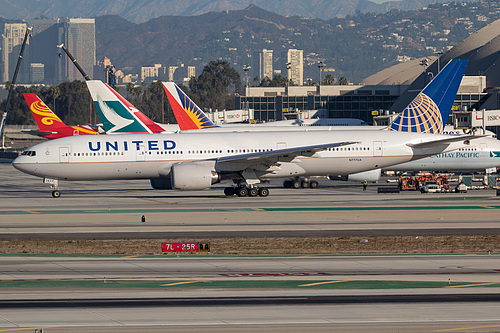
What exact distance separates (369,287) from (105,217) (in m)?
20.5

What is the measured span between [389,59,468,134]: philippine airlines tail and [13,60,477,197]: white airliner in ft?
19.5

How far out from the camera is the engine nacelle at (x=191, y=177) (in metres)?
43.8

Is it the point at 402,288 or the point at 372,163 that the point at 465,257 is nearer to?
the point at 402,288

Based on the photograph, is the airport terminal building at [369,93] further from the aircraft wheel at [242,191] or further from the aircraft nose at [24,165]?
the aircraft nose at [24,165]

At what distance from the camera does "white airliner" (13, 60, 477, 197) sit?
149 ft

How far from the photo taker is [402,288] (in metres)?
19.8

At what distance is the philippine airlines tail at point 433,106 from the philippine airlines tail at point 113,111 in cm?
2371

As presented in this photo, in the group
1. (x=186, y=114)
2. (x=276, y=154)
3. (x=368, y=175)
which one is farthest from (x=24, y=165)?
(x=368, y=175)

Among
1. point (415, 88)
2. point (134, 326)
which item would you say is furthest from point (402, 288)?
point (415, 88)

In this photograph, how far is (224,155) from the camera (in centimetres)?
4681

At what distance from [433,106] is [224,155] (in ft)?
64.0

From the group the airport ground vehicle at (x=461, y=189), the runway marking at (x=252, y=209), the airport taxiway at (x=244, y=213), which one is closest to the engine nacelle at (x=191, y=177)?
the airport taxiway at (x=244, y=213)

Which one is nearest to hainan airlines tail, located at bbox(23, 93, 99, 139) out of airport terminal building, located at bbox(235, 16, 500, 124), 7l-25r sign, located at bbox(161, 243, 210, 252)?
airport terminal building, located at bbox(235, 16, 500, 124)

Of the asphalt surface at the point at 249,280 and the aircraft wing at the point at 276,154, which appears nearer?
the asphalt surface at the point at 249,280
